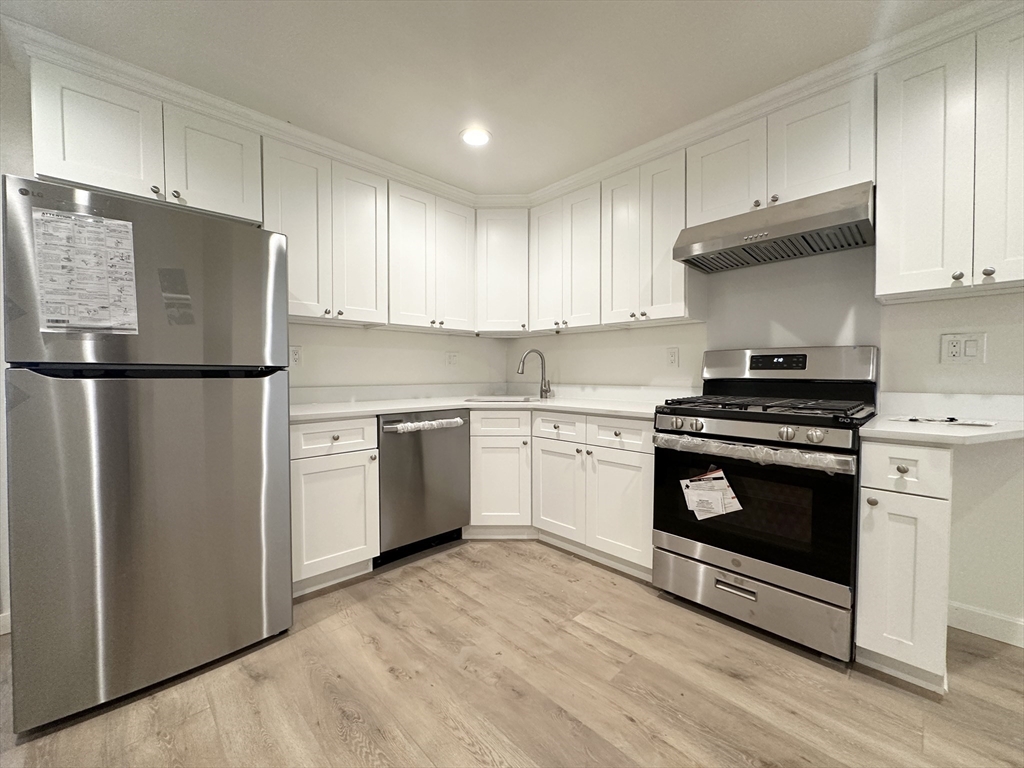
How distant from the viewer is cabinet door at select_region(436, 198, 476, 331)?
10.1 ft

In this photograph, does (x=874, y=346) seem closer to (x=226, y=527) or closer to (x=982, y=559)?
(x=982, y=559)

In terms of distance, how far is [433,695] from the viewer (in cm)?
154

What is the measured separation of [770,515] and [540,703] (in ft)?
3.80

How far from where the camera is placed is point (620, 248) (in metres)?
2.72

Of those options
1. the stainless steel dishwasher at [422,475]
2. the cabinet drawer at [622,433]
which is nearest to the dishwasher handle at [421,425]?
the stainless steel dishwasher at [422,475]

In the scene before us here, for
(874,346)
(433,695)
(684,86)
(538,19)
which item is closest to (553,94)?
(538,19)

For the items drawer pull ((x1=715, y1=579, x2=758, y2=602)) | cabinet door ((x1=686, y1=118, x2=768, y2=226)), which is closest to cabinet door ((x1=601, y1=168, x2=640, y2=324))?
cabinet door ((x1=686, y1=118, x2=768, y2=226))

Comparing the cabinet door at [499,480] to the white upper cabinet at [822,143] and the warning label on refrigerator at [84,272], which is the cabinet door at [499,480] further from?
the white upper cabinet at [822,143]

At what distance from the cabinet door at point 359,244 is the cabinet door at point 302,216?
0.18ft

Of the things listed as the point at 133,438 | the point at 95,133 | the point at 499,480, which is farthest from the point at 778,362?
the point at 95,133

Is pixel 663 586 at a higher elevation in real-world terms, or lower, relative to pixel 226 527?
lower

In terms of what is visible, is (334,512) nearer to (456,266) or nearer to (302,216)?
(302,216)

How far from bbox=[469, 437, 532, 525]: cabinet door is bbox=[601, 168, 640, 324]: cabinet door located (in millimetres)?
1020

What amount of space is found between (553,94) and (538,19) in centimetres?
44
